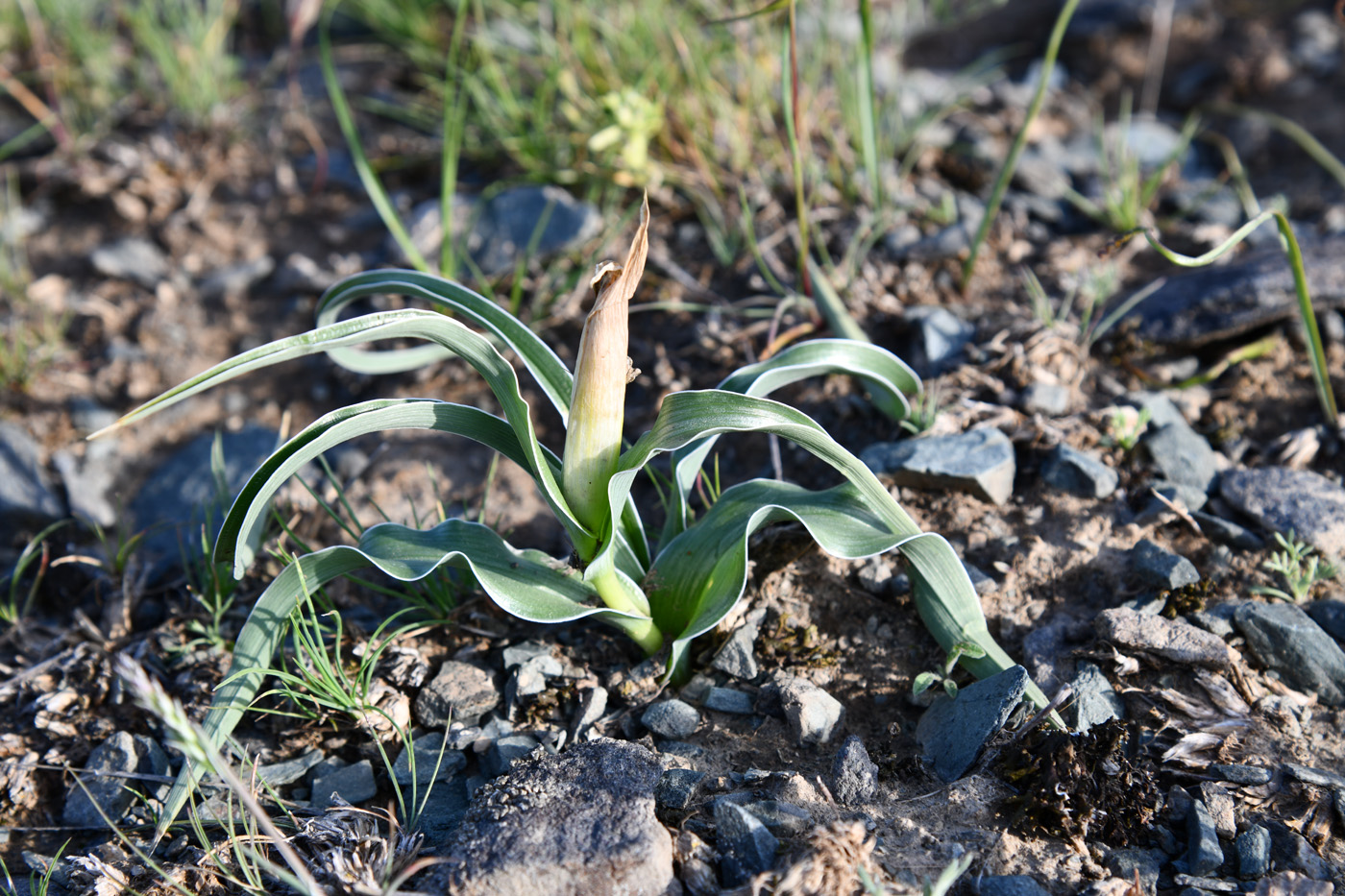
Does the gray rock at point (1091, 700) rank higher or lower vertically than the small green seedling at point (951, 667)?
lower

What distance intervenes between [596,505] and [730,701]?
50 cm

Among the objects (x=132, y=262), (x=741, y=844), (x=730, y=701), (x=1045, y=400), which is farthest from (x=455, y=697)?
(x=132, y=262)

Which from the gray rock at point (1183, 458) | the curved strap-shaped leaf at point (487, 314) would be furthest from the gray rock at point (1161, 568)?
the curved strap-shaped leaf at point (487, 314)

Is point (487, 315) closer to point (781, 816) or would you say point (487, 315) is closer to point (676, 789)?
point (676, 789)

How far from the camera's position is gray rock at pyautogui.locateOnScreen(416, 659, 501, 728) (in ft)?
6.02

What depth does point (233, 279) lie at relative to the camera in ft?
10.4

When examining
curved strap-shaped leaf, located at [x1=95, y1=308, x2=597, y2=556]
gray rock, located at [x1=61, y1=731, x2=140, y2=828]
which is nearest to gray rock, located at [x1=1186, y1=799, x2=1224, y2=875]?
curved strap-shaped leaf, located at [x1=95, y1=308, x2=597, y2=556]

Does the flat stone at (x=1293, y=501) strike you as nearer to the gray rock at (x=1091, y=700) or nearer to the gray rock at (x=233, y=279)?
the gray rock at (x=1091, y=700)

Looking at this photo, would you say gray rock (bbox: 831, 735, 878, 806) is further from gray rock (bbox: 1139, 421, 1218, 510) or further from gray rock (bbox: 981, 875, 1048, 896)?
gray rock (bbox: 1139, 421, 1218, 510)

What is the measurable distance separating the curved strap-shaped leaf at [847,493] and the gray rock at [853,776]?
0.92ft

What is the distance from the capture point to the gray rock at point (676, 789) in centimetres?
157

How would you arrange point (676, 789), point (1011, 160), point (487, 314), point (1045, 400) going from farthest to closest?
point (1011, 160) < point (1045, 400) < point (487, 314) < point (676, 789)

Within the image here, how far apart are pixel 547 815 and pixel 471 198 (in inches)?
92.0

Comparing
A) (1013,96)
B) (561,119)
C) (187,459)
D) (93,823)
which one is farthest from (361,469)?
(1013,96)
